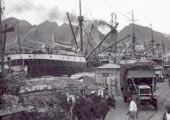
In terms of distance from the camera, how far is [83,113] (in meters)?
15.0

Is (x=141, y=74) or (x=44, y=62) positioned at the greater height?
(x=44, y=62)

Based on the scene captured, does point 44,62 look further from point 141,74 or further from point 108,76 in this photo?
point 141,74

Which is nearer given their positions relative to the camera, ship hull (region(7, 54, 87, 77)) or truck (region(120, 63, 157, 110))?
truck (region(120, 63, 157, 110))

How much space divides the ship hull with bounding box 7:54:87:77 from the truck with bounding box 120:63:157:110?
42.5ft

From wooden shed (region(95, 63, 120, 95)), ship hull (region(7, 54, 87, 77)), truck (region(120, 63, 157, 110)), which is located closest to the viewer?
truck (region(120, 63, 157, 110))

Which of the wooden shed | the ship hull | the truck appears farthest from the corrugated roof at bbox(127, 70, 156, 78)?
the ship hull

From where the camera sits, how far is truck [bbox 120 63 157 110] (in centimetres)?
2078

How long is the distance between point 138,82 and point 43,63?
1446 cm

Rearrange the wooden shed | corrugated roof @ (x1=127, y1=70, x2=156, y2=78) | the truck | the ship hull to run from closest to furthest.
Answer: the truck → corrugated roof @ (x1=127, y1=70, x2=156, y2=78) → the wooden shed → the ship hull

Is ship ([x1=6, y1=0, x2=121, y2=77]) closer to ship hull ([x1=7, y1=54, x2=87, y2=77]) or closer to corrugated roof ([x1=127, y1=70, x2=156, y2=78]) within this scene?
ship hull ([x1=7, y1=54, x2=87, y2=77])

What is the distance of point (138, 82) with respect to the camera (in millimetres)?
22516

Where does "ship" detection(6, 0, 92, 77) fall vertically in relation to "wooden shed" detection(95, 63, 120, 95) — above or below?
above

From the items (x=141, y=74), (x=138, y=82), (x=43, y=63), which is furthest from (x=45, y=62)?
(x=141, y=74)

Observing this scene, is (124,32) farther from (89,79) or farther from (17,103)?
(17,103)
